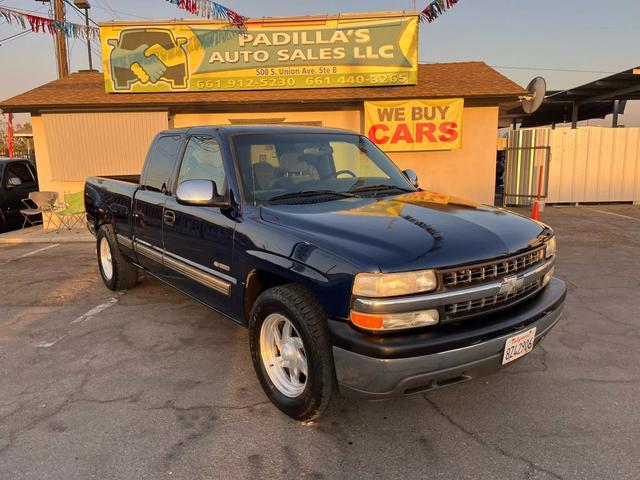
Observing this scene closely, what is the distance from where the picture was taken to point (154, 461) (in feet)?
8.82

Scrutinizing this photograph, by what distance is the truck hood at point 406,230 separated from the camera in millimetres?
2574

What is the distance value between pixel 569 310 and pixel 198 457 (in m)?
4.13

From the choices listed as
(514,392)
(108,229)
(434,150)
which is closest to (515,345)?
(514,392)

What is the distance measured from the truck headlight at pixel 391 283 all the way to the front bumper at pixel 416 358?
230 millimetres

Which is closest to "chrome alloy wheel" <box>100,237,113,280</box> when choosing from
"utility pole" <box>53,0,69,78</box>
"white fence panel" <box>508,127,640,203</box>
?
"white fence panel" <box>508,127,640,203</box>

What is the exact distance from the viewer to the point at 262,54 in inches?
457

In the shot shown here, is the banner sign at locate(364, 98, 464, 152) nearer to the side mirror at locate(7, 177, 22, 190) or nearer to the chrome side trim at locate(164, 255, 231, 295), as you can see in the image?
the chrome side trim at locate(164, 255, 231, 295)

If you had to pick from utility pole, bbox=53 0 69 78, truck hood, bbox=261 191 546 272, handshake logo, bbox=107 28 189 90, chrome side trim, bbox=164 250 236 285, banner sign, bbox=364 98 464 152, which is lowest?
chrome side trim, bbox=164 250 236 285

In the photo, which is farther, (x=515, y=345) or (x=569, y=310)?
(x=569, y=310)

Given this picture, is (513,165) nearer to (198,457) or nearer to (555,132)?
(555,132)

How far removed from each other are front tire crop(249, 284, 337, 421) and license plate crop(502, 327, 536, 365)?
997mm

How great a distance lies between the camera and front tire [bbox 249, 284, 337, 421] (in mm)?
2713

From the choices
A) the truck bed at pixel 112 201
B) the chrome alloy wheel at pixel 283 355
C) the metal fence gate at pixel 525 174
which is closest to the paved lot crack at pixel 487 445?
the chrome alloy wheel at pixel 283 355

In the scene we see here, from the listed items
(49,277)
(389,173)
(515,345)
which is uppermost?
(389,173)
